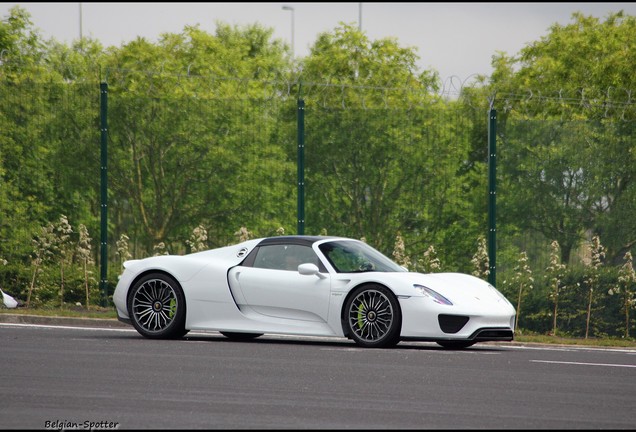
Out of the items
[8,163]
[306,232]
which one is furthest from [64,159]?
[306,232]

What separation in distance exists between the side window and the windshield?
0.59ft

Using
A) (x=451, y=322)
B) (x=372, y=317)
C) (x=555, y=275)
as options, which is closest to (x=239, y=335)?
(x=372, y=317)

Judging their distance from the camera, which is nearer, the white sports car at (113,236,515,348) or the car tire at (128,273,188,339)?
the white sports car at (113,236,515,348)

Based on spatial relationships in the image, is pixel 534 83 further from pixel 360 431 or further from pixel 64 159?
pixel 360 431

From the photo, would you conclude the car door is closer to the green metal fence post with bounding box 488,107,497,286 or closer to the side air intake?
the side air intake

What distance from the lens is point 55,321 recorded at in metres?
16.5

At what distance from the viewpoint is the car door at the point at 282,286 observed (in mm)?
13273

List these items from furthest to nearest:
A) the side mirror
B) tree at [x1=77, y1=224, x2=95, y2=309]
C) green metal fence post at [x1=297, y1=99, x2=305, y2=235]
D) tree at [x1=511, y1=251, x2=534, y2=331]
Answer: tree at [x1=77, y1=224, x2=95, y2=309]
green metal fence post at [x1=297, y1=99, x2=305, y2=235]
tree at [x1=511, y1=251, x2=534, y2=331]
the side mirror

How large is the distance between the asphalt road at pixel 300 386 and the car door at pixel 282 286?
1.39ft

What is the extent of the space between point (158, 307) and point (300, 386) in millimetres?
4634

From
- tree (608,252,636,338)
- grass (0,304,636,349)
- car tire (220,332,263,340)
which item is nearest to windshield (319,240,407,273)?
car tire (220,332,263,340)

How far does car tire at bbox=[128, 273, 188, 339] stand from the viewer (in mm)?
13758

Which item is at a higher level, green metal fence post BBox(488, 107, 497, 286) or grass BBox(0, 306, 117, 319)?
green metal fence post BBox(488, 107, 497, 286)

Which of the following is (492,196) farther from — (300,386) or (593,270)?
(300,386)
